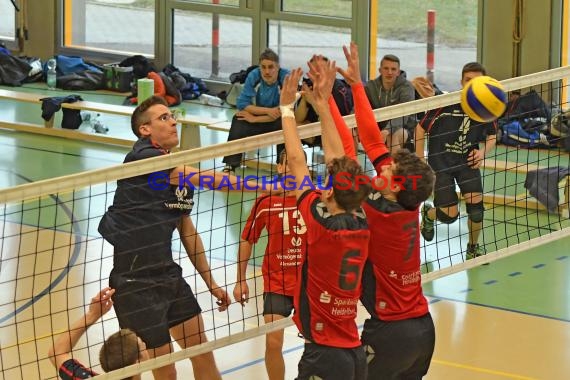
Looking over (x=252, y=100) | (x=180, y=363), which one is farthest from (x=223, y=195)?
(x=180, y=363)

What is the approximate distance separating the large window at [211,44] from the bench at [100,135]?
3590 millimetres

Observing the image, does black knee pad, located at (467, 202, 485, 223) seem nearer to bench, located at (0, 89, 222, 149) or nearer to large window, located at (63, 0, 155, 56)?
bench, located at (0, 89, 222, 149)

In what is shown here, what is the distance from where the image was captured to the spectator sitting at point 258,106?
1343cm

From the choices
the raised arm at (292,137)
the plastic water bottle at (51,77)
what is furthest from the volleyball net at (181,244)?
the plastic water bottle at (51,77)

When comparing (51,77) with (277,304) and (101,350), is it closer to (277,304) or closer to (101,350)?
(277,304)

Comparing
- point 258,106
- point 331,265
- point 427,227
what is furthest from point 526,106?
point 331,265

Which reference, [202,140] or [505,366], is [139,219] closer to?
[505,366]

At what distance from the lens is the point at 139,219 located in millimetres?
6496

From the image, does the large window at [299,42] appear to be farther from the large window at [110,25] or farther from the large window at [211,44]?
the large window at [110,25]

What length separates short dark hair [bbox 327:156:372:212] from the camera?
5477mm

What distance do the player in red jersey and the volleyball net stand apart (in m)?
0.13

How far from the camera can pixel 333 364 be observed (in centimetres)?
573

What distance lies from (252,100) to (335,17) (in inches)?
186

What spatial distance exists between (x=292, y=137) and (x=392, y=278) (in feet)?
3.03
